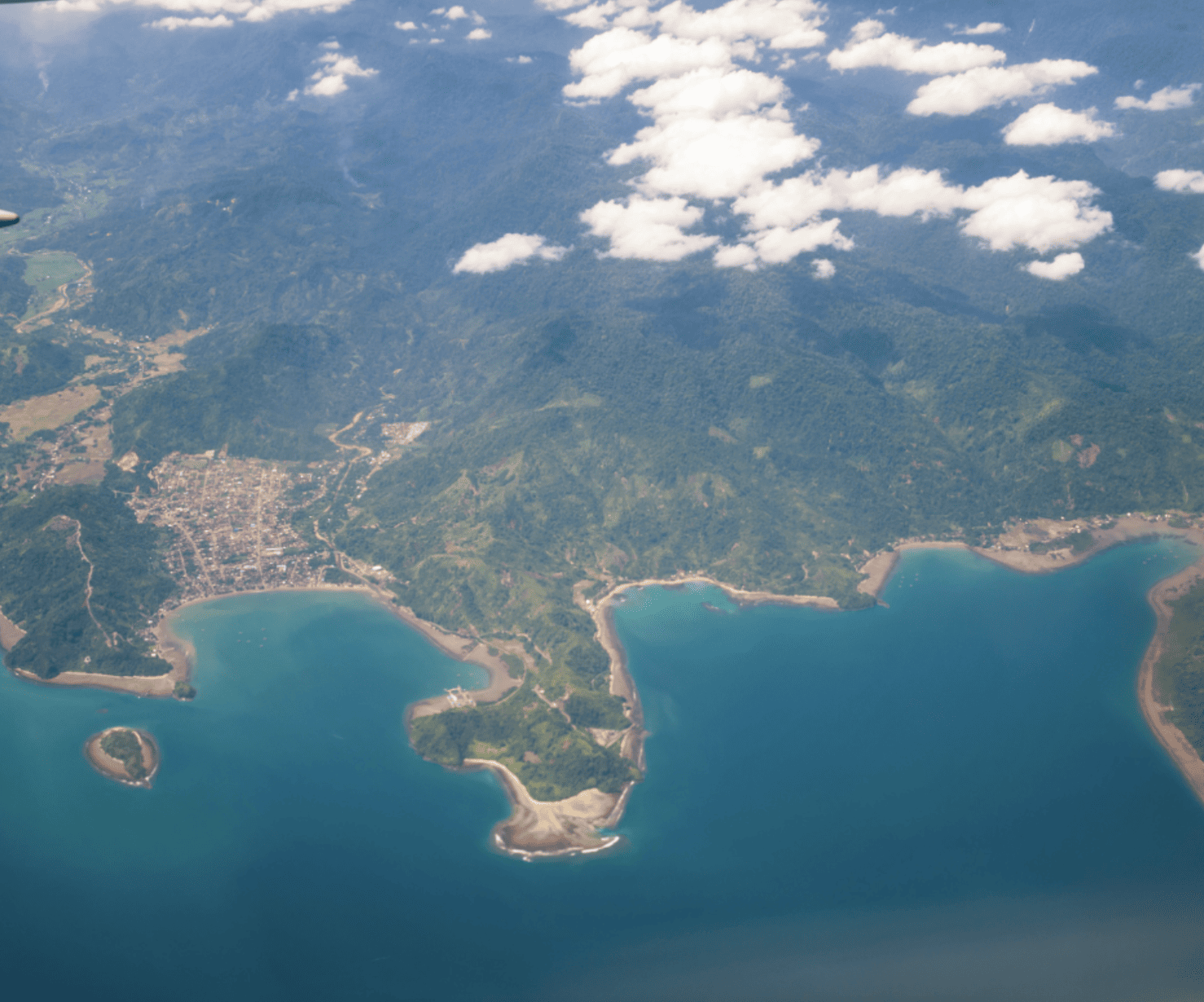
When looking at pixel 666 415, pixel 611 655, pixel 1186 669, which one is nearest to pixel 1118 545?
pixel 1186 669

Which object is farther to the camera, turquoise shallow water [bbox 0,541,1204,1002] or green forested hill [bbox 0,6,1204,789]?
green forested hill [bbox 0,6,1204,789]

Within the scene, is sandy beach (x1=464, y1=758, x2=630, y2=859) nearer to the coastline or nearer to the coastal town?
the coastal town

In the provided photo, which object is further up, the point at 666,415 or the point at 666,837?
the point at 666,837

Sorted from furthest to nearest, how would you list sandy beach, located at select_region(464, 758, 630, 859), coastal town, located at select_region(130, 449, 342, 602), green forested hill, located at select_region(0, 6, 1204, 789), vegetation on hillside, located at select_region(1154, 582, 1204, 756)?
green forested hill, located at select_region(0, 6, 1204, 789)
coastal town, located at select_region(130, 449, 342, 602)
vegetation on hillside, located at select_region(1154, 582, 1204, 756)
sandy beach, located at select_region(464, 758, 630, 859)

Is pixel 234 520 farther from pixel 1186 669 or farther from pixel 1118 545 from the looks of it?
pixel 1118 545

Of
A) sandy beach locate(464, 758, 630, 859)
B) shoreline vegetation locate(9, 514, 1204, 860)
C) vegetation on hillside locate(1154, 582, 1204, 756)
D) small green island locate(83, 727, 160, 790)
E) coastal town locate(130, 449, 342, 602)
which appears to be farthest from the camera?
coastal town locate(130, 449, 342, 602)

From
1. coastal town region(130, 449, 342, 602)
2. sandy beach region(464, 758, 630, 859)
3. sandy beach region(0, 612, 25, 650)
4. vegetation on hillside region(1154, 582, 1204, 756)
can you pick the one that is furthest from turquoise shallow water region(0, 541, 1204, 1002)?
coastal town region(130, 449, 342, 602)
